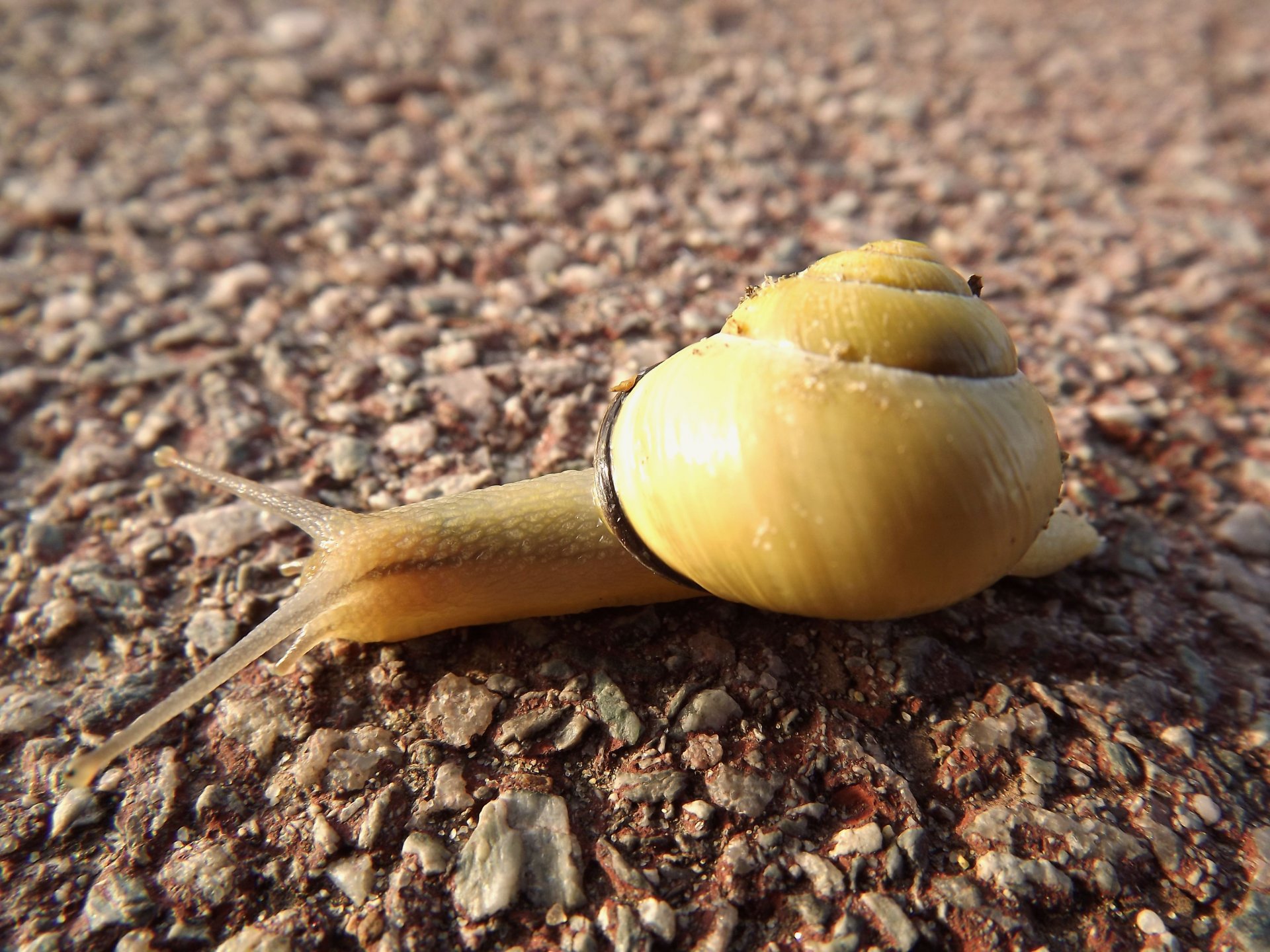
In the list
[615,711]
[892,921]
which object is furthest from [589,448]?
[892,921]

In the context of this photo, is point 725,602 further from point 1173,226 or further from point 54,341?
point 1173,226

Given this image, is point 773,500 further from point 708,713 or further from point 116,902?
point 116,902

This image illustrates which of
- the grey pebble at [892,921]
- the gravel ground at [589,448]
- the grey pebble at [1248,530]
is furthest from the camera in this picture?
the grey pebble at [1248,530]

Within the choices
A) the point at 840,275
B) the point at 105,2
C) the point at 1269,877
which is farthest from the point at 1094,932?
the point at 105,2

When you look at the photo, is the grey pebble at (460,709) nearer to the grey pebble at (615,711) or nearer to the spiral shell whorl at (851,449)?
the grey pebble at (615,711)

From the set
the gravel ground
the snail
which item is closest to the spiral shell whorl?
the snail

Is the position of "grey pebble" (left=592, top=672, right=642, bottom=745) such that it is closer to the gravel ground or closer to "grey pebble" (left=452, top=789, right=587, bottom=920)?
the gravel ground

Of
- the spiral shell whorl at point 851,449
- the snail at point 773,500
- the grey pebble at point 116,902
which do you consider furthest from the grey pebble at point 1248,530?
the grey pebble at point 116,902
